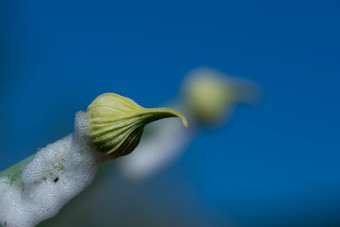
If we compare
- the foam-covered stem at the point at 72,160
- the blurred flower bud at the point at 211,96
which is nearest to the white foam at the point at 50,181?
the foam-covered stem at the point at 72,160

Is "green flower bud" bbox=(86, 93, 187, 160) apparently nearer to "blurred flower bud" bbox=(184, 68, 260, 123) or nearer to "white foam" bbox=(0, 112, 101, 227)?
"white foam" bbox=(0, 112, 101, 227)

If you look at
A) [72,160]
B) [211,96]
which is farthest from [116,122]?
[211,96]

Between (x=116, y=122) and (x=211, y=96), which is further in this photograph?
(x=211, y=96)

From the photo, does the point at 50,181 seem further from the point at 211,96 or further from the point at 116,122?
the point at 211,96

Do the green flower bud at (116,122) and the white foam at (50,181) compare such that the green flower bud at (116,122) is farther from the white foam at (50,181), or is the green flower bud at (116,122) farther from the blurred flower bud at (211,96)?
the blurred flower bud at (211,96)

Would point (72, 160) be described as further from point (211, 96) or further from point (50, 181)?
point (211, 96)

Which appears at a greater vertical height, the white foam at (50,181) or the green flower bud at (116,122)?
the green flower bud at (116,122)
